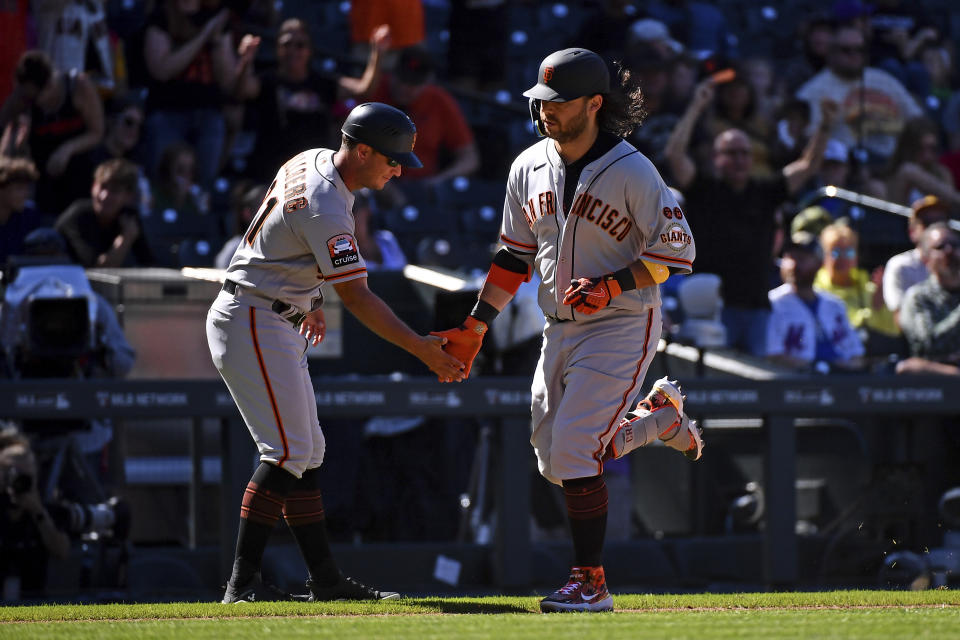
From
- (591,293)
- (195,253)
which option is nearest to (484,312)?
(591,293)

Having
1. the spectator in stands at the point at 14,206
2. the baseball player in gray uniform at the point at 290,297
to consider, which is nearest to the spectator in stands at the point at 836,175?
the spectator in stands at the point at 14,206

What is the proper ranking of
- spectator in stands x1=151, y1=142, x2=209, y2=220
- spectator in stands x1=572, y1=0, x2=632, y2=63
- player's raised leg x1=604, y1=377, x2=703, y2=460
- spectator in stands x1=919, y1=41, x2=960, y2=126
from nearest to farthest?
1. player's raised leg x1=604, y1=377, x2=703, y2=460
2. spectator in stands x1=151, y1=142, x2=209, y2=220
3. spectator in stands x1=572, y1=0, x2=632, y2=63
4. spectator in stands x1=919, y1=41, x2=960, y2=126

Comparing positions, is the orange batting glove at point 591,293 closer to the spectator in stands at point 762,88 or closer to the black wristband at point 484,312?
the black wristband at point 484,312

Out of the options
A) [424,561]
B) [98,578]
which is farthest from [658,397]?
[98,578]

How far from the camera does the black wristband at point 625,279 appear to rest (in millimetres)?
4910

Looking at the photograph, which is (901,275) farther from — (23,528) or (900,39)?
(23,528)

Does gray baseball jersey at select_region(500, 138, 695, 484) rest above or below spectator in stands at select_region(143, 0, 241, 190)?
below

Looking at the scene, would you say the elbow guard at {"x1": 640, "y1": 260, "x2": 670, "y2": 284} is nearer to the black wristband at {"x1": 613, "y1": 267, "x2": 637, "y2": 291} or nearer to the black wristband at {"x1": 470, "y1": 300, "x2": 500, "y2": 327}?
the black wristband at {"x1": 613, "y1": 267, "x2": 637, "y2": 291}

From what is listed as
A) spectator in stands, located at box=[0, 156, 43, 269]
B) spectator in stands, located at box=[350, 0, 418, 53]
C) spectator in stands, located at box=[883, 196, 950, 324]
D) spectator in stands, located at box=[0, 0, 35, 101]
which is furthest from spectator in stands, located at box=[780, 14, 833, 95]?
spectator in stands, located at box=[0, 156, 43, 269]

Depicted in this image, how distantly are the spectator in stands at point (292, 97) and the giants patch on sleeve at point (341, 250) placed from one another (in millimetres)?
4773

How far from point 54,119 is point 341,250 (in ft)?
15.7

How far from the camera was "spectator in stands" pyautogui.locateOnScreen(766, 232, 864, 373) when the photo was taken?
28.6ft

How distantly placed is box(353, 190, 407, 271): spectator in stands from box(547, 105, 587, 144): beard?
3.63m

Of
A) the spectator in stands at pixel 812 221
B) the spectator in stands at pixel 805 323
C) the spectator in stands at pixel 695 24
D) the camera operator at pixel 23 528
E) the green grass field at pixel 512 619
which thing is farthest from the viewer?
the spectator in stands at pixel 695 24
